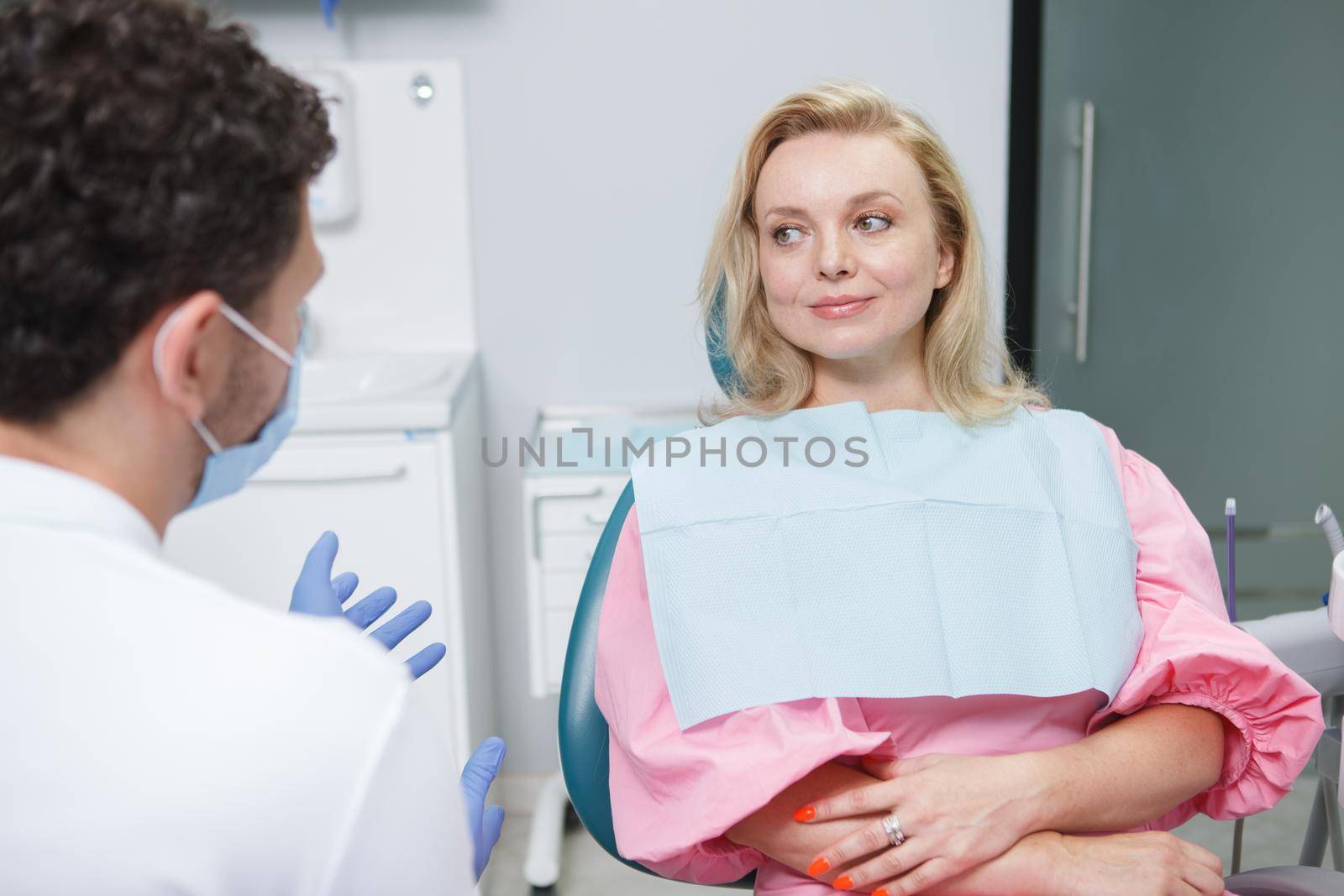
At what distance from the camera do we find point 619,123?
2.28 meters

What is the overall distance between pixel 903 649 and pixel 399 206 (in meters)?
1.58

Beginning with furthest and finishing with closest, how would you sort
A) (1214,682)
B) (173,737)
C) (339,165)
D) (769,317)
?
(339,165), (769,317), (1214,682), (173,737)

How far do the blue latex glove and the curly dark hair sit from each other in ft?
1.50

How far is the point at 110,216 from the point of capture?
617 millimetres

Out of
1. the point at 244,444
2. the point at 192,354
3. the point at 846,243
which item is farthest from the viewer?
the point at 846,243

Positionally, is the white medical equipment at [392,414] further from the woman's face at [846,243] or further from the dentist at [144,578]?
the dentist at [144,578]

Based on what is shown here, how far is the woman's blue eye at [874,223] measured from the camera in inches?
47.9

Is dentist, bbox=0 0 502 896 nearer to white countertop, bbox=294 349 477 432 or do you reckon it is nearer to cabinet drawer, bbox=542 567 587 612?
white countertop, bbox=294 349 477 432

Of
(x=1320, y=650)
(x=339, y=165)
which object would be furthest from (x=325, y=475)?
(x=1320, y=650)

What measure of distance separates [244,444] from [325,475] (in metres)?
1.09

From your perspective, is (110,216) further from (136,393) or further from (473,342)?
(473,342)

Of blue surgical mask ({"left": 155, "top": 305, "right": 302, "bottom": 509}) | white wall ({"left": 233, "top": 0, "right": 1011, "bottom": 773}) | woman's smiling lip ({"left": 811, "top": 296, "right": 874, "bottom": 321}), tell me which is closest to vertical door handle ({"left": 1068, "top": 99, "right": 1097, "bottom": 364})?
white wall ({"left": 233, "top": 0, "right": 1011, "bottom": 773})

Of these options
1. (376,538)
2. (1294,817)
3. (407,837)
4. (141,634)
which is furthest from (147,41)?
(1294,817)

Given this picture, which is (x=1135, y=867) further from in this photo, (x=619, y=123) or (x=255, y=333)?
(x=619, y=123)
